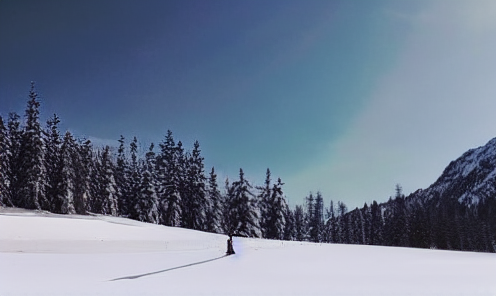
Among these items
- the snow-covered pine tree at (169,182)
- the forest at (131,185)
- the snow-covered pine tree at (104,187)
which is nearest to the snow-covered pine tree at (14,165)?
the forest at (131,185)

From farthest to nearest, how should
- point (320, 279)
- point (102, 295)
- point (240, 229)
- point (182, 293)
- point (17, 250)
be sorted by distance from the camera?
1. point (240, 229)
2. point (17, 250)
3. point (320, 279)
4. point (182, 293)
5. point (102, 295)

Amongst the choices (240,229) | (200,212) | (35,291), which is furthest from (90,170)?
(35,291)

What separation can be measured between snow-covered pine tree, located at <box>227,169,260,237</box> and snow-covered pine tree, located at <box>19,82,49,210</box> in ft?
→ 76.0

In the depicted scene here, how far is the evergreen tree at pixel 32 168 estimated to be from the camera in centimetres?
4006

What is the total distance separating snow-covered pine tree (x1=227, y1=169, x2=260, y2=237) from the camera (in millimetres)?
50250

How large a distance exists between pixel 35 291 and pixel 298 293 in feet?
16.1

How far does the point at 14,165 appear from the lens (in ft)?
135

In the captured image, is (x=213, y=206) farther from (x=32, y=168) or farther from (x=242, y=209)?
(x=32, y=168)

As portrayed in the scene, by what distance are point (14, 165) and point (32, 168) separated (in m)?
2.22

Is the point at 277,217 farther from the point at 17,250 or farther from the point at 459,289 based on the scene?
the point at 459,289

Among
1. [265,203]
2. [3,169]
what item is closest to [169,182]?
[265,203]

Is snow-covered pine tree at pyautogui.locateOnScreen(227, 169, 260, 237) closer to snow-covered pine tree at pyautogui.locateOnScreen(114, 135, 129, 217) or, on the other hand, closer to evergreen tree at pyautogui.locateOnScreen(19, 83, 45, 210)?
snow-covered pine tree at pyautogui.locateOnScreen(114, 135, 129, 217)

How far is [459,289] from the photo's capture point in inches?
299

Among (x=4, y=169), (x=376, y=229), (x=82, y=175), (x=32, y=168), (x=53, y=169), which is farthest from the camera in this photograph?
(x=376, y=229)
